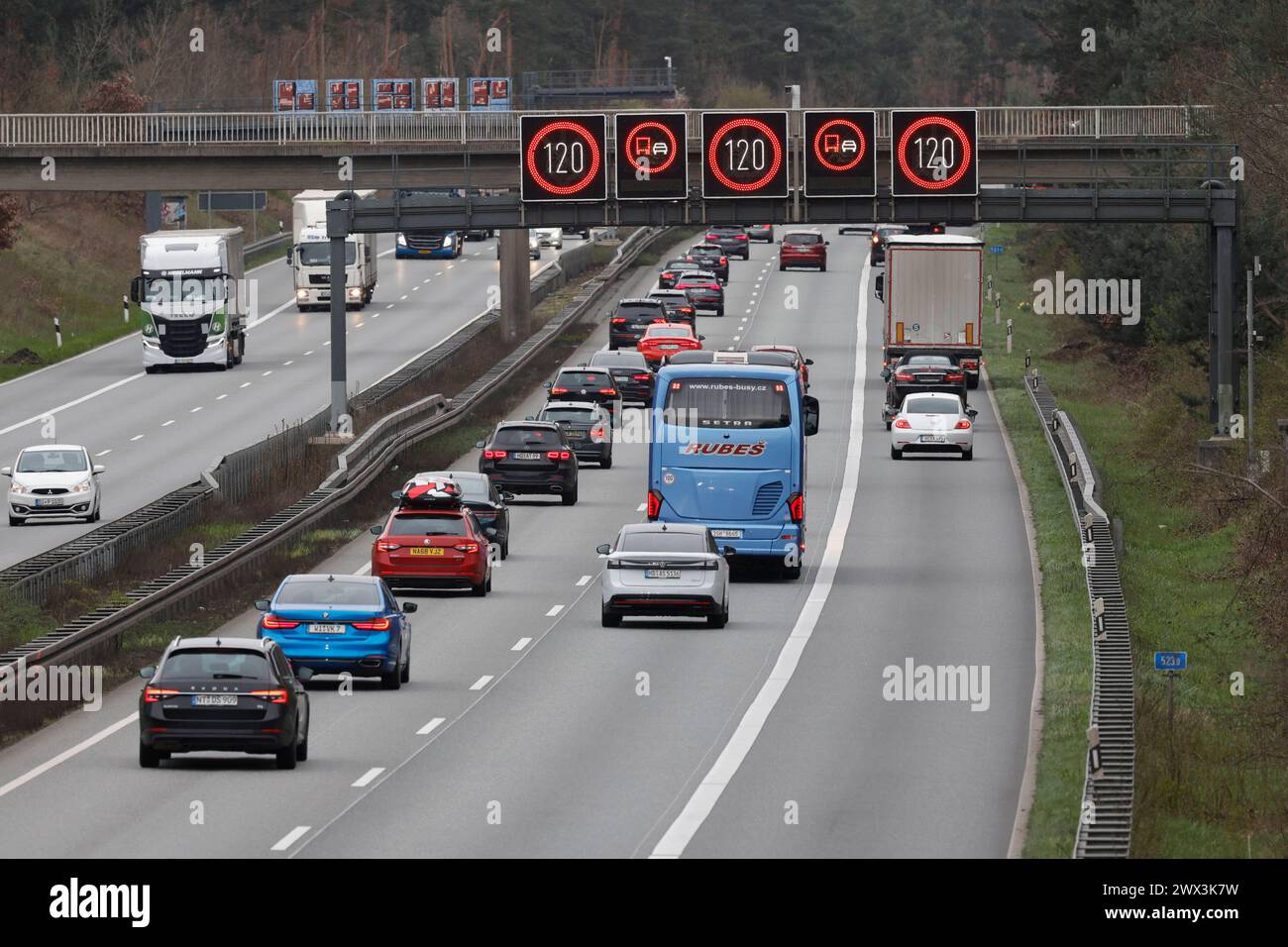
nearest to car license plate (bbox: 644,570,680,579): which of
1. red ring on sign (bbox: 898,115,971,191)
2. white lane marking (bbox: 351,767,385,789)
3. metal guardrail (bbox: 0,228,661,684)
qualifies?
metal guardrail (bbox: 0,228,661,684)

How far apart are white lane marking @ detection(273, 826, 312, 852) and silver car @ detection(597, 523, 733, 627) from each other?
13640 mm

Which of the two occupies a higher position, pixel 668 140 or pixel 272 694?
pixel 668 140

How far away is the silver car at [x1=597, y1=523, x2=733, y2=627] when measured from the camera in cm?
3528

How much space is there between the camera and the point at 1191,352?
65500 millimetres

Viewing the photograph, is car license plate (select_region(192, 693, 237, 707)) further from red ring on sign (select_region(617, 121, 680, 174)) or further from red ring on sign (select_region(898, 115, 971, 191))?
red ring on sign (select_region(898, 115, 971, 191))

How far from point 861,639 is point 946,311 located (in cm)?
3479

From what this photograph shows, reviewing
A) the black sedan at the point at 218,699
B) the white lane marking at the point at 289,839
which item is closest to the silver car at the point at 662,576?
the black sedan at the point at 218,699

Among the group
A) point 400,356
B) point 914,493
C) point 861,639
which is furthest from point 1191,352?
point 861,639

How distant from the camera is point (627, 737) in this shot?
27.7 meters

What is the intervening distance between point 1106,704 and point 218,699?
28.9ft

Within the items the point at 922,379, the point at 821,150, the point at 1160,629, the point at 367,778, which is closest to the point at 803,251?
the point at 922,379

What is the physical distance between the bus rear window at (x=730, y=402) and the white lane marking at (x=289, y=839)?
18.8 metres

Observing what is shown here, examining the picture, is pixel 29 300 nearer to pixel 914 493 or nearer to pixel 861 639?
pixel 914 493

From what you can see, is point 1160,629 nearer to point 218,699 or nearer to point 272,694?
point 272,694
